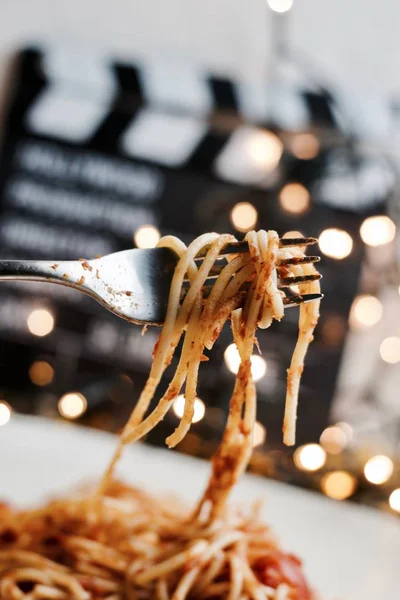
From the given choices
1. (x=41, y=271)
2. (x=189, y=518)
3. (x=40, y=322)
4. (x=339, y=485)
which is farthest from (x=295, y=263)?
(x=40, y=322)

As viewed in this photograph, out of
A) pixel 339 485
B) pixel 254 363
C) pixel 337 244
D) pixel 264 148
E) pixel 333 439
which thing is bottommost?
pixel 339 485

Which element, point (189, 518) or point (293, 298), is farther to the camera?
point (189, 518)

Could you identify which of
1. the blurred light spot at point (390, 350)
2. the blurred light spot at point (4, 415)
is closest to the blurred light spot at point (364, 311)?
the blurred light spot at point (390, 350)

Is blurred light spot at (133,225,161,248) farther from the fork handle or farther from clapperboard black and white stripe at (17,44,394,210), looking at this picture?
the fork handle

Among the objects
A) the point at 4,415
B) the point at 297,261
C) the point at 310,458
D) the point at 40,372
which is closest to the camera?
the point at 297,261

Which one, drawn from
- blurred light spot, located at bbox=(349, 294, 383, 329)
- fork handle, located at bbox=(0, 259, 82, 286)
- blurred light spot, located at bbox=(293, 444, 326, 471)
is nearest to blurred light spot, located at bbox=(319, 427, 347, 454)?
blurred light spot, located at bbox=(293, 444, 326, 471)

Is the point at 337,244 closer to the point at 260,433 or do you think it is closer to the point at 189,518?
the point at 260,433

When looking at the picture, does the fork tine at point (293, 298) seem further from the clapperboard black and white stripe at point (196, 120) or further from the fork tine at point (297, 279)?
the clapperboard black and white stripe at point (196, 120)
